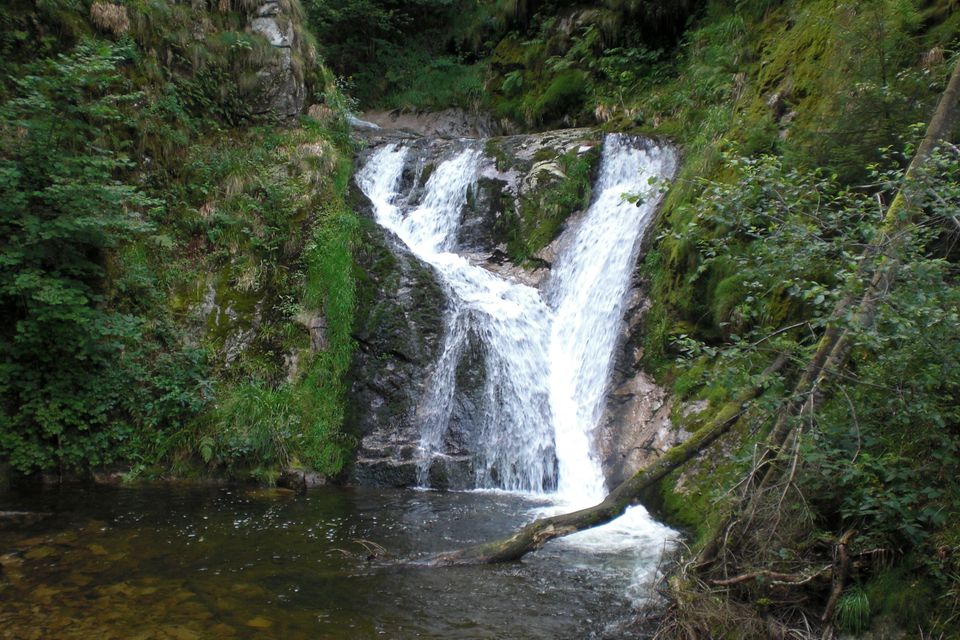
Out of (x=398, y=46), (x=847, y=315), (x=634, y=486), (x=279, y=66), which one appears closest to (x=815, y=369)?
(x=847, y=315)

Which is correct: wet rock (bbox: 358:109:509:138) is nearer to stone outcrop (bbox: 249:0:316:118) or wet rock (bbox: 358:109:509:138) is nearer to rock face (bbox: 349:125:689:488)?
rock face (bbox: 349:125:689:488)

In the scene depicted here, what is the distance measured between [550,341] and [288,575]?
5.57 meters

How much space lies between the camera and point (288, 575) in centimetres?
526

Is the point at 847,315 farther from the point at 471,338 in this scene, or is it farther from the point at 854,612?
the point at 471,338

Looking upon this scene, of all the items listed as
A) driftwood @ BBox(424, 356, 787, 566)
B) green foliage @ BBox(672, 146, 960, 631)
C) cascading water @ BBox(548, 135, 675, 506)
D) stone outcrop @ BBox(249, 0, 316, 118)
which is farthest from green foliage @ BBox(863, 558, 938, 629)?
stone outcrop @ BBox(249, 0, 316, 118)

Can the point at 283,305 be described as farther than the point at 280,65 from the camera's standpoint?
No

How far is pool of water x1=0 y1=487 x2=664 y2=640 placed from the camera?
14.5ft

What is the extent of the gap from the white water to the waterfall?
2 centimetres

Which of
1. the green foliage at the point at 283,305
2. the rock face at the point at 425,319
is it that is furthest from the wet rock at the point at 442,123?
the green foliage at the point at 283,305

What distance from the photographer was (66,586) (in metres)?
4.88

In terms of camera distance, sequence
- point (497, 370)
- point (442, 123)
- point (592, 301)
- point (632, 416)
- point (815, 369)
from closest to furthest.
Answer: point (815, 369)
point (632, 416)
point (497, 370)
point (592, 301)
point (442, 123)

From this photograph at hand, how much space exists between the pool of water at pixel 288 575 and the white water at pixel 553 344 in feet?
4.04

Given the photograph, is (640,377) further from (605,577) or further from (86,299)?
(86,299)

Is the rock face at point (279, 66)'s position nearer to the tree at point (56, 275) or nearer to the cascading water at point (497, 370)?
the cascading water at point (497, 370)
